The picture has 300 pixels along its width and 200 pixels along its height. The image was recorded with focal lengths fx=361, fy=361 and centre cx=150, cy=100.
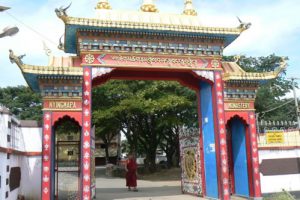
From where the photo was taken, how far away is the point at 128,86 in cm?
2639

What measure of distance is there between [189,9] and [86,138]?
598 cm

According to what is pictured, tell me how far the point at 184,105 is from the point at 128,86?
4403 mm

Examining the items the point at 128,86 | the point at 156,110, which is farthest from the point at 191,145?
the point at 128,86

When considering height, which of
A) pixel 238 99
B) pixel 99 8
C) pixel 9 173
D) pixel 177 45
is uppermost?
pixel 99 8

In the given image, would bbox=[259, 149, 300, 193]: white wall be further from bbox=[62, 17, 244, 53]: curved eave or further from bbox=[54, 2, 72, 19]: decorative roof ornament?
bbox=[54, 2, 72, 19]: decorative roof ornament

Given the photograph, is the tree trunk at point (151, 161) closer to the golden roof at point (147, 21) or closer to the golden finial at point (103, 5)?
the golden roof at point (147, 21)

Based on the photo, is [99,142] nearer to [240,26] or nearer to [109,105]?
[109,105]

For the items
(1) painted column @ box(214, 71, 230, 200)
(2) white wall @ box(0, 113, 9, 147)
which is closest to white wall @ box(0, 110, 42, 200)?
(2) white wall @ box(0, 113, 9, 147)

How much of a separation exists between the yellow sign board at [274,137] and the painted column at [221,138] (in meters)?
2.30

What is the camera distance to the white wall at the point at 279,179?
12938 millimetres

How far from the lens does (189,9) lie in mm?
13055

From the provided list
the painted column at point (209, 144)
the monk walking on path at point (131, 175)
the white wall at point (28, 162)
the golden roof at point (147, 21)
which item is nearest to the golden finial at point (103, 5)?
the golden roof at point (147, 21)

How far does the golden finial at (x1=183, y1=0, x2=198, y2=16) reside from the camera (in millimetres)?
13000

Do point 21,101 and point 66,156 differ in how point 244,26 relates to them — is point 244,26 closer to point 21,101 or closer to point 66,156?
point 66,156
